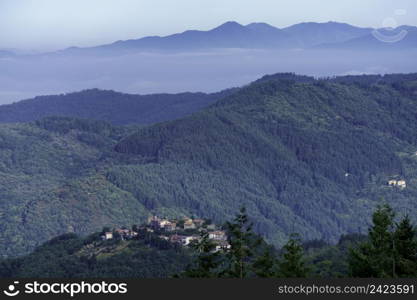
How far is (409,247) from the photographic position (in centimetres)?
3412

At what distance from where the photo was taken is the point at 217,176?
552ft

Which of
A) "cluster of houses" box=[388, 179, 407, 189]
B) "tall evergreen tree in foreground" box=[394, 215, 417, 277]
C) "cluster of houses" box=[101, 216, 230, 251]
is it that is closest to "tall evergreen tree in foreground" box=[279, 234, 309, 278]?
"tall evergreen tree in foreground" box=[394, 215, 417, 277]

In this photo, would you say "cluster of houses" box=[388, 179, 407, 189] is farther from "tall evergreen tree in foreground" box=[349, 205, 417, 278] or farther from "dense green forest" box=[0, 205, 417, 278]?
"tall evergreen tree in foreground" box=[349, 205, 417, 278]

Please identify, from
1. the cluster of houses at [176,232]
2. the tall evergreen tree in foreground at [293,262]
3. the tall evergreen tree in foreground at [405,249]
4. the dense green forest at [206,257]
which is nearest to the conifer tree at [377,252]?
the dense green forest at [206,257]

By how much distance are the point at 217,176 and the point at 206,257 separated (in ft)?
431

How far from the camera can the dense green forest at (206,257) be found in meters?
33.6

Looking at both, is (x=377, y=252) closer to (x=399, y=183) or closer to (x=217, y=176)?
(x=217, y=176)

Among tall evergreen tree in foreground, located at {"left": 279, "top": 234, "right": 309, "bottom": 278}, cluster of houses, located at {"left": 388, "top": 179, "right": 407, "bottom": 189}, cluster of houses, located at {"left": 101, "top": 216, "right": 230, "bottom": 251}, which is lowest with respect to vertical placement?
cluster of houses, located at {"left": 388, "top": 179, "right": 407, "bottom": 189}

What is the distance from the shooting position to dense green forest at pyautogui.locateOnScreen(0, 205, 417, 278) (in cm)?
3359

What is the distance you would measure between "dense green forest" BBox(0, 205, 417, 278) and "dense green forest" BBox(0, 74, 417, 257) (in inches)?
1426

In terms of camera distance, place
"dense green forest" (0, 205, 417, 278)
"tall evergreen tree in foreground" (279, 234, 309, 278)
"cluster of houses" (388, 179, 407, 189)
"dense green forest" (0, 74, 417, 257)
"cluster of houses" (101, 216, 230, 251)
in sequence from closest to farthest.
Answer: "dense green forest" (0, 205, 417, 278) < "tall evergreen tree in foreground" (279, 234, 309, 278) < "cluster of houses" (101, 216, 230, 251) < "dense green forest" (0, 74, 417, 257) < "cluster of houses" (388, 179, 407, 189)

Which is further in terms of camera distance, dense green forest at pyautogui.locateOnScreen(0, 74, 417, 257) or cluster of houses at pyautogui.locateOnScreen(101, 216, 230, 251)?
dense green forest at pyautogui.locateOnScreen(0, 74, 417, 257)

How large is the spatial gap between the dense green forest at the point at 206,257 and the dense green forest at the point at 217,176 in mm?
36228

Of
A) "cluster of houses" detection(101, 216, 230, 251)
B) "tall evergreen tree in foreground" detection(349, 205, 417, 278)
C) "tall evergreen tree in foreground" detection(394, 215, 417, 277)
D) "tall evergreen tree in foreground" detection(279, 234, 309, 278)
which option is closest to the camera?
"tall evergreen tree in foreground" detection(349, 205, 417, 278)
